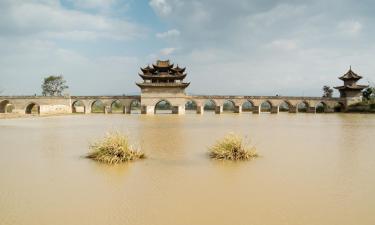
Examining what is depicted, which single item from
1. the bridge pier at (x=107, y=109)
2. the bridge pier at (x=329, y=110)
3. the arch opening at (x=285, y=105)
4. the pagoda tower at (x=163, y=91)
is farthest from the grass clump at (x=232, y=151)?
the bridge pier at (x=329, y=110)

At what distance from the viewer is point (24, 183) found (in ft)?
24.2

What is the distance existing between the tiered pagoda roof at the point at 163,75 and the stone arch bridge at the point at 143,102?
8.83 ft

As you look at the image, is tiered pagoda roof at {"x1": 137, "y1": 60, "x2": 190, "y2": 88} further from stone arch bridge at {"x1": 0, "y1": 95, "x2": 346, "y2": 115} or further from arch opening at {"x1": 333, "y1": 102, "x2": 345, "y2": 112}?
arch opening at {"x1": 333, "y1": 102, "x2": 345, "y2": 112}

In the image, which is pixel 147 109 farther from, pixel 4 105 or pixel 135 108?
pixel 135 108

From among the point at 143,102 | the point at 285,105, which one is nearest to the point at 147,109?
the point at 143,102

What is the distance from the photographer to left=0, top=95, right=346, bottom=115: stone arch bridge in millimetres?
53688

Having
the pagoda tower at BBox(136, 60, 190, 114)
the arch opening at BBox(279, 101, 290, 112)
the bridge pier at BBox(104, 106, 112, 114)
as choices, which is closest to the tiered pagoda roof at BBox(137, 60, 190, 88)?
the pagoda tower at BBox(136, 60, 190, 114)

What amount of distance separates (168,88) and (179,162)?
43.9 m

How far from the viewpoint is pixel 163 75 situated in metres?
53.6

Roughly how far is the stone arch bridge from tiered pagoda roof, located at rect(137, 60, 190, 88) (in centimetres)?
269

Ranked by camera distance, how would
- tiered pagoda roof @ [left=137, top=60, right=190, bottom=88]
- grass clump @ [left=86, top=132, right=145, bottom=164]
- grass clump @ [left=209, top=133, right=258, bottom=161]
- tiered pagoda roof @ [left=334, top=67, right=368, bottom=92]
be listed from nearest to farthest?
grass clump @ [left=86, top=132, right=145, bottom=164] → grass clump @ [left=209, top=133, right=258, bottom=161] → tiered pagoda roof @ [left=137, top=60, right=190, bottom=88] → tiered pagoda roof @ [left=334, top=67, right=368, bottom=92]

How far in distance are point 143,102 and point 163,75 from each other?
5.96 m

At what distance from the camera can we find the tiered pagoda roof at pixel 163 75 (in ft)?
174

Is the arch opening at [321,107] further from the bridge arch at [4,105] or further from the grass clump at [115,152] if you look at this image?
the bridge arch at [4,105]
